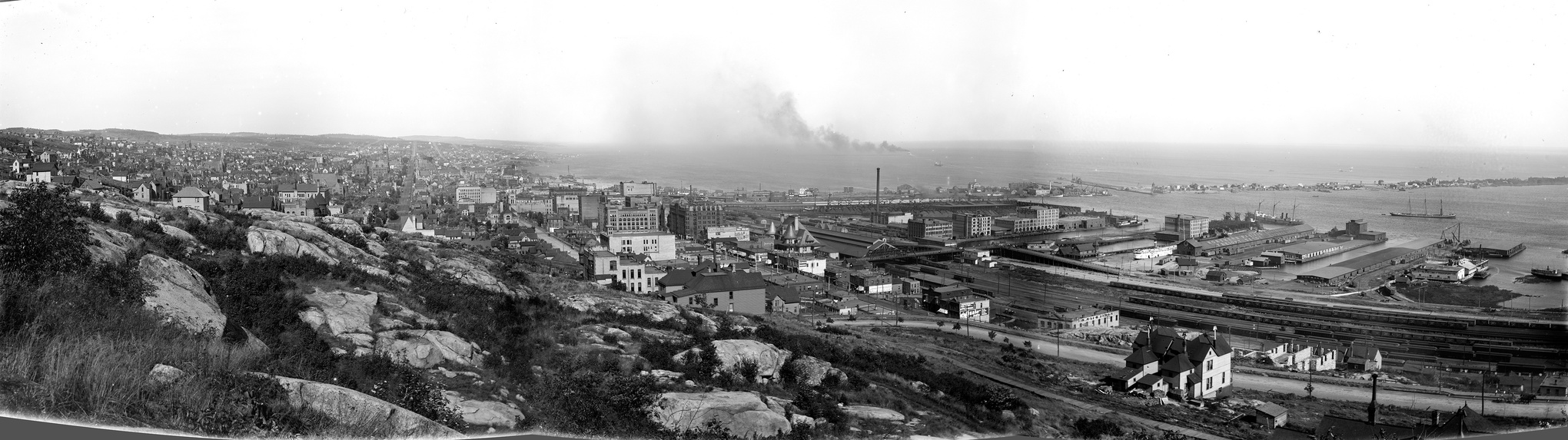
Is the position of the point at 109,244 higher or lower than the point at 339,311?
higher

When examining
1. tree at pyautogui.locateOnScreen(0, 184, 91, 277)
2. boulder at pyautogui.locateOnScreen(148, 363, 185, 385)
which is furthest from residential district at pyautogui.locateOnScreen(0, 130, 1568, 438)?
boulder at pyautogui.locateOnScreen(148, 363, 185, 385)

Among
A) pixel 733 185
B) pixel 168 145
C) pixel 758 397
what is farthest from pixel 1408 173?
pixel 168 145

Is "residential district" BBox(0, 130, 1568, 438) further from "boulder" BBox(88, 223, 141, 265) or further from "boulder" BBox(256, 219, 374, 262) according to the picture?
"boulder" BBox(88, 223, 141, 265)

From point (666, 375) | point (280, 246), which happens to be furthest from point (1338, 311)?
point (280, 246)

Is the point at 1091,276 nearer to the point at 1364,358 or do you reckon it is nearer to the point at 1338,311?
the point at 1338,311

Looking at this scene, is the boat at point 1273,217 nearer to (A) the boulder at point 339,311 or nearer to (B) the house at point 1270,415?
(B) the house at point 1270,415

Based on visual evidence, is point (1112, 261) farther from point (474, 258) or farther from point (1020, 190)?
point (474, 258)
